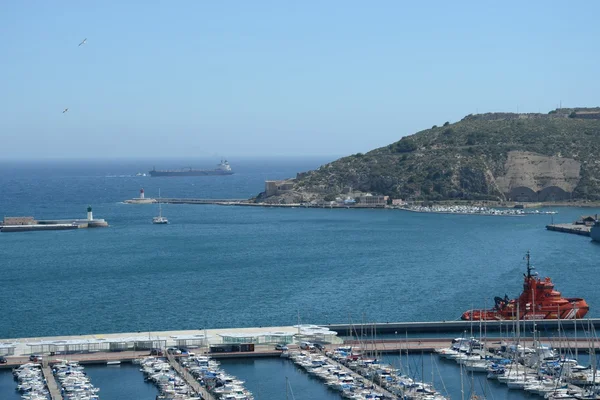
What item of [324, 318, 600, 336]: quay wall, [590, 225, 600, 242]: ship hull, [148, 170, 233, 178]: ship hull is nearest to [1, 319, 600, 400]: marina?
[324, 318, 600, 336]: quay wall

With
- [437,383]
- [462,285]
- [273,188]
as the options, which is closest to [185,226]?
[273,188]

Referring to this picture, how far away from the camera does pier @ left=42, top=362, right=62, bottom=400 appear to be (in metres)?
28.0

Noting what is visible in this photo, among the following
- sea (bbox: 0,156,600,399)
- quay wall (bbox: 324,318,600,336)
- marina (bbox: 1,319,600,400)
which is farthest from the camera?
sea (bbox: 0,156,600,399)

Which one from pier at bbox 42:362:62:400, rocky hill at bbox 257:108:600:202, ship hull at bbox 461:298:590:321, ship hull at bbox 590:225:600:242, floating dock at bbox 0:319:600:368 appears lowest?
pier at bbox 42:362:62:400

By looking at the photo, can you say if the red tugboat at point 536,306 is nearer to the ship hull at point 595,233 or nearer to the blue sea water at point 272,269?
the blue sea water at point 272,269

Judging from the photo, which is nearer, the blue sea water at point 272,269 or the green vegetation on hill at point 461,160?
the blue sea water at point 272,269

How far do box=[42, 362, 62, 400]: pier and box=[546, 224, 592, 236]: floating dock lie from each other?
152ft

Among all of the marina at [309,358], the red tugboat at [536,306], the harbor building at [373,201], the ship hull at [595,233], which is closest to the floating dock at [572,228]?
the ship hull at [595,233]

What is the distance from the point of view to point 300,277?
50.2 meters

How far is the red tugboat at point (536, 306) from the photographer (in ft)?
123

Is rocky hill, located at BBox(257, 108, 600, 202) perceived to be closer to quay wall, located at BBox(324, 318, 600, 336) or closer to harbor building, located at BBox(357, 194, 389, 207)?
harbor building, located at BBox(357, 194, 389, 207)

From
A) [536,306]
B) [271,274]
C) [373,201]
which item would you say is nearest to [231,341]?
[536,306]

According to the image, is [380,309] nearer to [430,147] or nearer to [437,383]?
[437,383]

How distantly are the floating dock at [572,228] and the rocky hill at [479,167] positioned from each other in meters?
23.7
